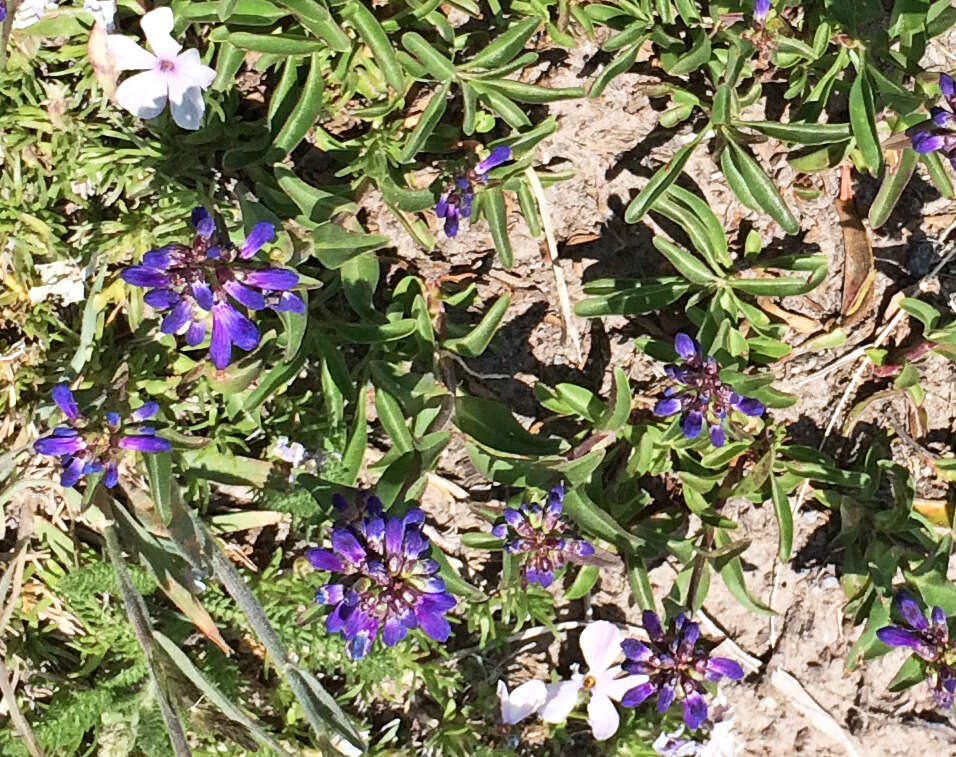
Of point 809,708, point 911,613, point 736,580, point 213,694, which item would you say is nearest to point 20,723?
point 213,694

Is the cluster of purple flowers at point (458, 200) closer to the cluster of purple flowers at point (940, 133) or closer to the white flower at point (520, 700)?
the cluster of purple flowers at point (940, 133)

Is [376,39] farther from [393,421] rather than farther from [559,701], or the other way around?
[559,701]

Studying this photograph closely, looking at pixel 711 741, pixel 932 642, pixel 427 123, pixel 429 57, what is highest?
pixel 429 57

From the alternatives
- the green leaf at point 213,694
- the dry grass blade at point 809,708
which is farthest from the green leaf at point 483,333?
the dry grass blade at point 809,708

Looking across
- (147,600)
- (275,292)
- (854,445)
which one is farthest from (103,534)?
(854,445)

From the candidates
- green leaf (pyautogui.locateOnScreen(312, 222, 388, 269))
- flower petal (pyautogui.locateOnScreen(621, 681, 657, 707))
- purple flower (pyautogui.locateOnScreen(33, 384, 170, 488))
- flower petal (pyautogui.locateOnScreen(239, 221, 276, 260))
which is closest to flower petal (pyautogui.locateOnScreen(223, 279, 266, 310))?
flower petal (pyautogui.locateOnScreen(239, 221, 276, 260))

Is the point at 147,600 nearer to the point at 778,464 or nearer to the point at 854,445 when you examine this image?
the point at 778,464
